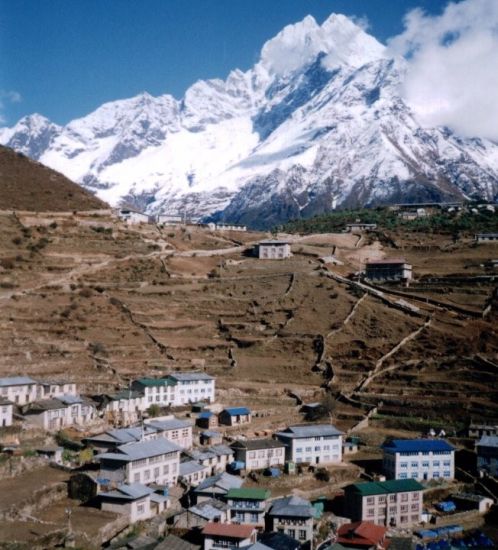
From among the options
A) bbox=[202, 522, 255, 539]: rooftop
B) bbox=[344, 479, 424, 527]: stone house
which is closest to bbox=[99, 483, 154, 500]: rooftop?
bbox=[202, 522, 255, 539]: rooftop

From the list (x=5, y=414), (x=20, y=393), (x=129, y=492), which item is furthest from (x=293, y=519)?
(x=20, y=393)

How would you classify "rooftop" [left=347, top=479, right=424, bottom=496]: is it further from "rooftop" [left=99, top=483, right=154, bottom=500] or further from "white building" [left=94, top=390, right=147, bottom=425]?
"white building" [left=94, top=390, right=147, bottom=425]

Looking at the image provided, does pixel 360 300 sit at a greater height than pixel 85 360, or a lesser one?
greater

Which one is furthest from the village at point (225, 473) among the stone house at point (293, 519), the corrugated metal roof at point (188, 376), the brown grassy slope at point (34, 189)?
the brown grassy slope at point (34, 189)

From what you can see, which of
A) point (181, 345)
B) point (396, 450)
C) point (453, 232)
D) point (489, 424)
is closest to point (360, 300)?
point (181, 345)

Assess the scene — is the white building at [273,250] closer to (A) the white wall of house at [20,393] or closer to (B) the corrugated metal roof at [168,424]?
(A) the white wall of house at [20,393]

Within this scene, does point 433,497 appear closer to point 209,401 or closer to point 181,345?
point 209,401
